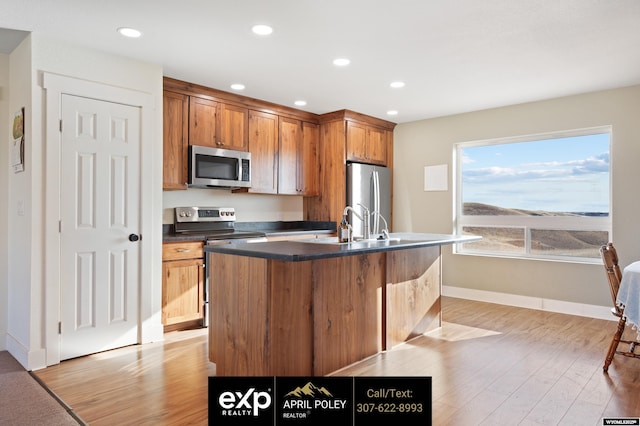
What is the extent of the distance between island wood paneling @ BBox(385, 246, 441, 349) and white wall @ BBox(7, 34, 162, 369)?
252 centimetres

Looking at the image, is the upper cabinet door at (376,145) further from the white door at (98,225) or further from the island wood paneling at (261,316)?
the island wood paneling at (261,316)

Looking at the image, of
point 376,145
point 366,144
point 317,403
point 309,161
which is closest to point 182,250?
point 309,161

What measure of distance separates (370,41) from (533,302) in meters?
3.45

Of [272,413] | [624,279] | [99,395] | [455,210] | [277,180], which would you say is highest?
[277,180]

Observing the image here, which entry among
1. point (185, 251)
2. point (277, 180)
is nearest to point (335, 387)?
point (185, 251)

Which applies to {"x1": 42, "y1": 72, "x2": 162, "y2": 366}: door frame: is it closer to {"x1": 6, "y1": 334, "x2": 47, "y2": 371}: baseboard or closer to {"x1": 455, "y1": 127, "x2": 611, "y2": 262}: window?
{"x1": 6, "y1": 334, "x2": 47, "y2": 371}: baseboard

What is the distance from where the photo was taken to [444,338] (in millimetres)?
3602

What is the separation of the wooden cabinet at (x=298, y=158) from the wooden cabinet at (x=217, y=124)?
0.58m

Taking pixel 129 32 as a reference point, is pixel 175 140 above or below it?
below

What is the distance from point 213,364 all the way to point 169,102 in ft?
8.02

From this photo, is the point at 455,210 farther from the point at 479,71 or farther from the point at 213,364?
the point at 213,364

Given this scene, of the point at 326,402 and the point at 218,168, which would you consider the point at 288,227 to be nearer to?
the point at 218,168

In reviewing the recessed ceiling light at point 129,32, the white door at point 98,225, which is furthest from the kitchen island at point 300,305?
the recessed ceiling light at point 129,32

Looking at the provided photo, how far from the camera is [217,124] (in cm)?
445
